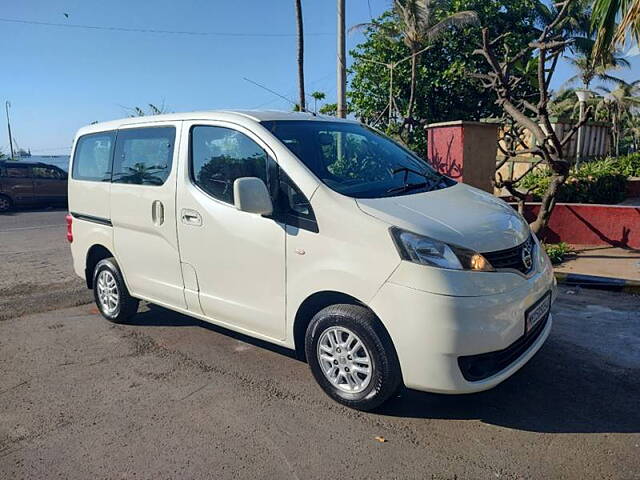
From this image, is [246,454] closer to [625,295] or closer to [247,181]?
[247,181]

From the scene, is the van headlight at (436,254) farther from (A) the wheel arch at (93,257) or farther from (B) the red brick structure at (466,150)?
(B) the red brick structure at (466,150)

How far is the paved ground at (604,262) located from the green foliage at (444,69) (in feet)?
33.0

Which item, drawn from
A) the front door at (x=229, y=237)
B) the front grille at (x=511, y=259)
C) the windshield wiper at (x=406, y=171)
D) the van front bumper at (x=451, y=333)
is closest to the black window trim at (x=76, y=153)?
the front door at (x=229, y=237)

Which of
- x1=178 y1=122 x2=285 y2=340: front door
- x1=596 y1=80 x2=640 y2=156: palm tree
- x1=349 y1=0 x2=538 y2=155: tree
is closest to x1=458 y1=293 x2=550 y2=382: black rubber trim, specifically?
x1=178 y1=122 x2=285 y2=340: front door

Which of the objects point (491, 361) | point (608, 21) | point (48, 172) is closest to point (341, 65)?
point (608, 21)

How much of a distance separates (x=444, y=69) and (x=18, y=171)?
13.9 m

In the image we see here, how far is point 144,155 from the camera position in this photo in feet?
14.5

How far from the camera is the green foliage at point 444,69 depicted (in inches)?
639

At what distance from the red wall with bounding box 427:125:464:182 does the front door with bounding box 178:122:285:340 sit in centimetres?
482

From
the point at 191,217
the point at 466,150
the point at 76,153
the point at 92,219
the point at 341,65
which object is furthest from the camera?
the point at 341,65

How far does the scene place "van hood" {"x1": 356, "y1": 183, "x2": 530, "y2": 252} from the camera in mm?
2953

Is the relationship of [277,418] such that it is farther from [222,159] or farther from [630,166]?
[630,166]

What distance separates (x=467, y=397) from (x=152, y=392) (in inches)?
86.6

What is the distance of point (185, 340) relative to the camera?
181 inches
